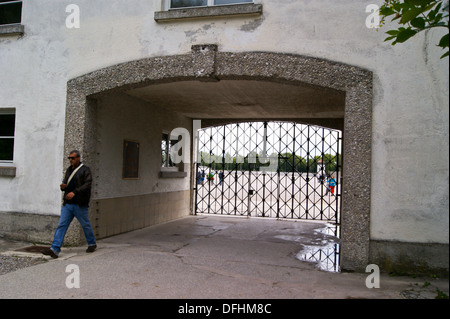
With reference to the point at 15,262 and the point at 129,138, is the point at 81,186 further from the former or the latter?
the point at 129,138

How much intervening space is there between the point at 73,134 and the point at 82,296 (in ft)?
11.8

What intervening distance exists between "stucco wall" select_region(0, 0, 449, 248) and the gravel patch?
127 centimetres

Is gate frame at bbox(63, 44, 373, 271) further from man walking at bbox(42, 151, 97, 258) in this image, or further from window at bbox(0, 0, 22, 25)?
window at bbox(0, 0, 22, 25)

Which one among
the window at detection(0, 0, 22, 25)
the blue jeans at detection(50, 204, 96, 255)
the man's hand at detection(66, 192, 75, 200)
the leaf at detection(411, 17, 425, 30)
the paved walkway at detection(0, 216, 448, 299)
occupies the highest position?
the window at detection(0, 0, 22, 25)

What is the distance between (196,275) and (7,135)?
5274 millimetres

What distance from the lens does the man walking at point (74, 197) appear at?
6.35m

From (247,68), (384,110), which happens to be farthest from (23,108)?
(384,110)

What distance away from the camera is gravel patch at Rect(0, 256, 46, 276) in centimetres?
573

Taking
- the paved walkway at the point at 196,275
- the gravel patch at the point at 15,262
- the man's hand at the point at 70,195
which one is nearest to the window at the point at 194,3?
the man's hand at the point at 70,195

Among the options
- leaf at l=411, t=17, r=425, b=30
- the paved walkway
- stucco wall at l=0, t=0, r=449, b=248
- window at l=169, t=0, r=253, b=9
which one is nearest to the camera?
leaf at l=411, t=17, r=425, b=30

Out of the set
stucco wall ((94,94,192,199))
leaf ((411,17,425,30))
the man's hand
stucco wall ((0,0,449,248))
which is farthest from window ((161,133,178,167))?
leaf ((411,17,425,30))

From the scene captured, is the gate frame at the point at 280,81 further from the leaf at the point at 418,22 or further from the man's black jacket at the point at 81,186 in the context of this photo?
the leaf at the point at 418,22

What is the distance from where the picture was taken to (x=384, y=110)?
5836mm
